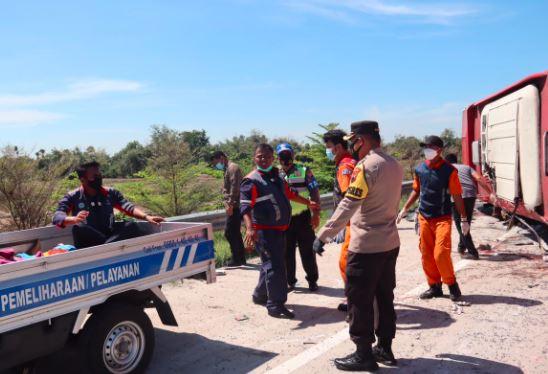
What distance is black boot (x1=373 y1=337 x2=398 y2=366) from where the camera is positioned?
426cm

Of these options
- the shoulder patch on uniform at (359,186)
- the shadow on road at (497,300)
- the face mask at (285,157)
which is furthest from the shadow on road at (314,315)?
the shoulder patch on uniform at (359,186)

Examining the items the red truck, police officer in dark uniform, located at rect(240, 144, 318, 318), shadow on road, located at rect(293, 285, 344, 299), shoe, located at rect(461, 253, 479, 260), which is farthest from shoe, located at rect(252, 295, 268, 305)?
the red truck

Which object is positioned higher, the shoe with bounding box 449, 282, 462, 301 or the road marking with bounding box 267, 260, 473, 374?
the shoe with bounding box 449, 282, 462, 301

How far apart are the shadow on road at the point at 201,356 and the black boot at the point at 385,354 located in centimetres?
93

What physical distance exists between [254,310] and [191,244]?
1.63 m

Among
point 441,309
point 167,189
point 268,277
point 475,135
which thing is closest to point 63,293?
point 268,277

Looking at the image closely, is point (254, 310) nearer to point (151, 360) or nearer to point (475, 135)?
point (151, 360)

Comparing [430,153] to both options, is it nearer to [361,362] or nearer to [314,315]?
[314,315]

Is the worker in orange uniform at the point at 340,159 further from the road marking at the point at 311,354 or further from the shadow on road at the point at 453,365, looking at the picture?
the shadow on road at the point at 453,365

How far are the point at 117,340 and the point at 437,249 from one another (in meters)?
3.68

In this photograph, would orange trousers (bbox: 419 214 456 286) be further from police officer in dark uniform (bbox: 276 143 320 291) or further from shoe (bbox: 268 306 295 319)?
shoe (bbox: 268 306 295 319)

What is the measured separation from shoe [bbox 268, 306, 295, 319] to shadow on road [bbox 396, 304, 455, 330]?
115 centimetres

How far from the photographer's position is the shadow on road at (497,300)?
5793 millimetres

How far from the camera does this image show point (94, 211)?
5.25 metres
